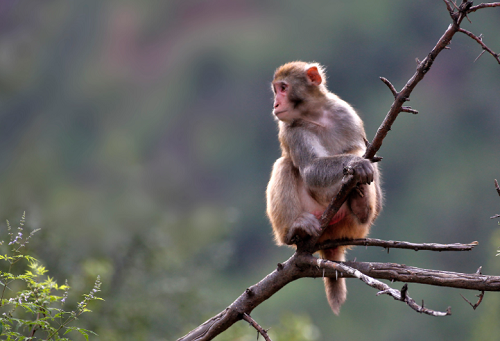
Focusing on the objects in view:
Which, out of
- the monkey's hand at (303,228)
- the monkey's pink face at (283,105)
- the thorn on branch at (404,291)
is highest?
the monkey's pink face at (283,105)

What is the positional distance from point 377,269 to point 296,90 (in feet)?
5.24

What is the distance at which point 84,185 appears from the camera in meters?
17.2

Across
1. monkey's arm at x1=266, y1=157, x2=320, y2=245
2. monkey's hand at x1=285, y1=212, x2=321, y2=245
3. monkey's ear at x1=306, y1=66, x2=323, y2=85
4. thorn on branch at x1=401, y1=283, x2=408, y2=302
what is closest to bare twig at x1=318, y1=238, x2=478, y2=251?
monkey's hand at x1=285, y1=212, x2=321, y2=245

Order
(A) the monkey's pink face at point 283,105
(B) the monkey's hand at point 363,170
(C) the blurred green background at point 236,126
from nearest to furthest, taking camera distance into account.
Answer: (B) the monkey's hand at point 363,170 → (A) the monkey's pink face at point 283,105 → (C) the blurred green background at point 236,126

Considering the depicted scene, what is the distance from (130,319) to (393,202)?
17512mm

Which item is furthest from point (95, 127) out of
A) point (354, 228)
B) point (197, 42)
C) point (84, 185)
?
point (354, 228)

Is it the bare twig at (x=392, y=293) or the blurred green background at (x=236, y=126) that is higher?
the blurred green background at (x=236, y=126)

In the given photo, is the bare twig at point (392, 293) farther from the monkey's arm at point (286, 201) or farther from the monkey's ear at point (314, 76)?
the monkey's ear at point (314, 76)

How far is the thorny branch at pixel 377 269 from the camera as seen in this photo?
7.98ft

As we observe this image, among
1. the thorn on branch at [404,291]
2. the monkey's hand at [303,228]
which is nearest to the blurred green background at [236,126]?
the monkey's hand at [303,228]

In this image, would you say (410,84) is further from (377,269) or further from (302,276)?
(302,276)

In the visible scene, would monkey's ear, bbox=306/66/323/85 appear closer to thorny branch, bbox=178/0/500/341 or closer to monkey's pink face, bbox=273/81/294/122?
monkey's pink face, bbox=273/81/294/122

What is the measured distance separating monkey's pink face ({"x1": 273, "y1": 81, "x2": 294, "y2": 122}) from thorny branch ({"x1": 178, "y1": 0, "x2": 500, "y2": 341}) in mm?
971

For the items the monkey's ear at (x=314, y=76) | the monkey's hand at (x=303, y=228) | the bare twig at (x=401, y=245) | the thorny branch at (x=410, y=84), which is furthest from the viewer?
Result: the monkey's ear at (x=314, y=76)
